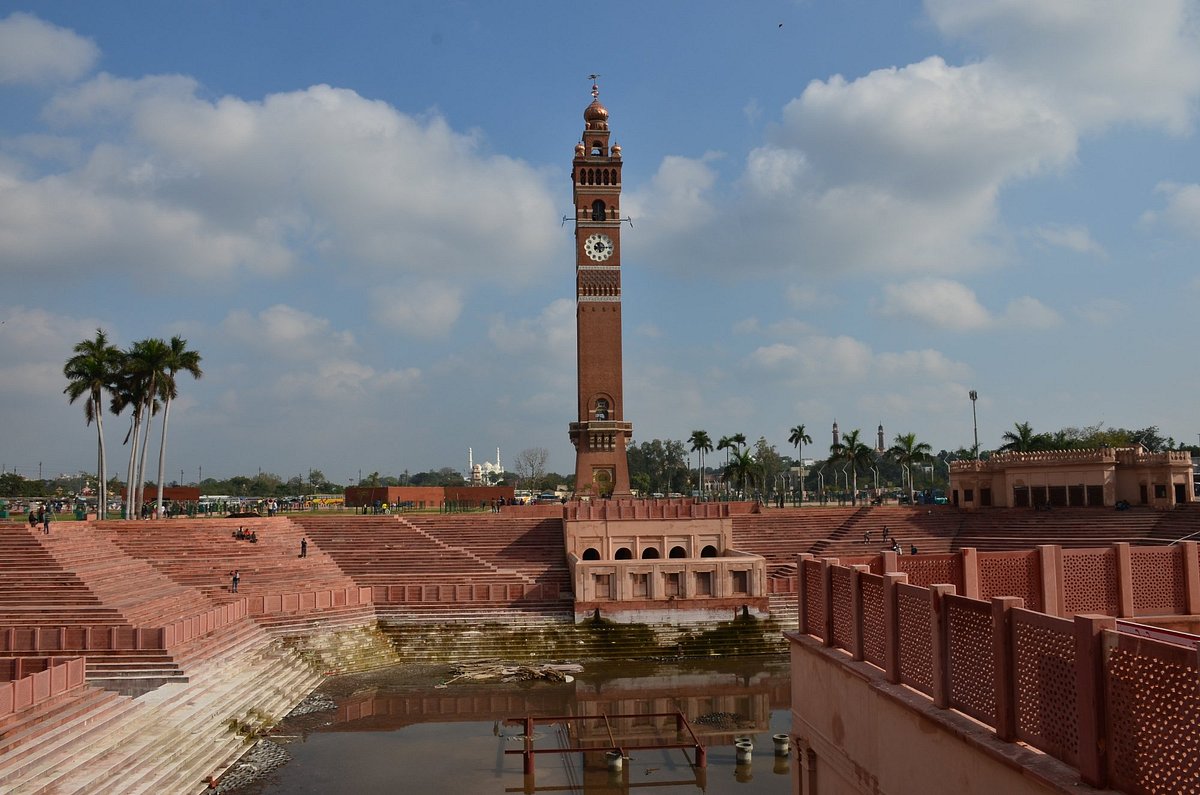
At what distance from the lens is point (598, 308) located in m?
64.9

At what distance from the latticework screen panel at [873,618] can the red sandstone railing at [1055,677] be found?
0.07 feet

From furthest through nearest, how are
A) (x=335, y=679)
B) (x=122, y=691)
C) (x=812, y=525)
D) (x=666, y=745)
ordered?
(x=812, y=525), (x=335, y=679), (x=122, y=691), (x=666, y=745)

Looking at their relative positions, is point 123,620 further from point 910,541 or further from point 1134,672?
point 910,541

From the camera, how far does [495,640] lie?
117 ft

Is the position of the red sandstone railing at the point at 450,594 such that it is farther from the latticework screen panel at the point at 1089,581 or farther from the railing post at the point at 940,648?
the railing post at the point at 940,648

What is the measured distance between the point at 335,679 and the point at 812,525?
2929cm

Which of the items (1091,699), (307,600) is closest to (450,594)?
(307,600)

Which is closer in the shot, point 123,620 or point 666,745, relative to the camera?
point 666,745

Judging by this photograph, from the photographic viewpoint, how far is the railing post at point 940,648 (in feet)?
28.2

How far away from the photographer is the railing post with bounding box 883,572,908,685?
9664mm

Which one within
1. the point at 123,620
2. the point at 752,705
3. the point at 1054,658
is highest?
the point at 1054,658

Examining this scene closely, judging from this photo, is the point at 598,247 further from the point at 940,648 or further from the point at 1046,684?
the point at 1046,684

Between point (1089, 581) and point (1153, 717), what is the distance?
27.9ft

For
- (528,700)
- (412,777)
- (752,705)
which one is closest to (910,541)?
(752,705)
